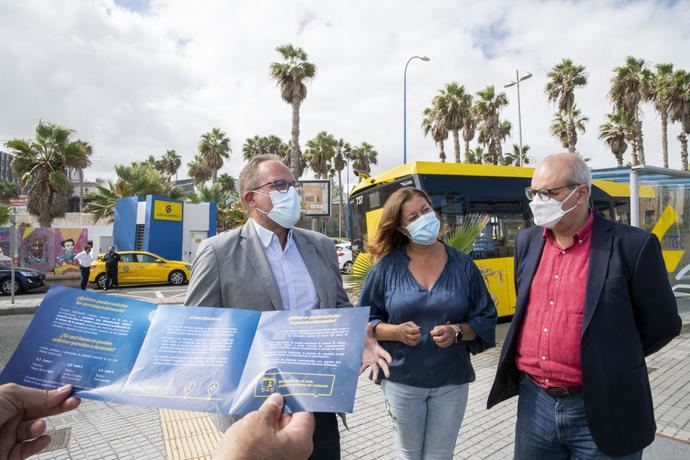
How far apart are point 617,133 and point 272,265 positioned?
1458 inches

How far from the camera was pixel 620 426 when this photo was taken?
1888 millimetres

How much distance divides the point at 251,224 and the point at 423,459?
1.61 metres

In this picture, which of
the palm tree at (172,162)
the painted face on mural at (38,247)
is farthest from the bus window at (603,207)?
the palm tree at (172,162)

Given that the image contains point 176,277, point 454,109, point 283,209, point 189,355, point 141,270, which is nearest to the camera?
point 189,355

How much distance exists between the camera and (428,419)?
242 centimetres

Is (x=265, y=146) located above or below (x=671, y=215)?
above

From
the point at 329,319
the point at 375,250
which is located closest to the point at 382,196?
the point at 375,250

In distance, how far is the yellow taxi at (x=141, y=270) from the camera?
642 inches

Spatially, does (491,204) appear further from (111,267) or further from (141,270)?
(141,270)

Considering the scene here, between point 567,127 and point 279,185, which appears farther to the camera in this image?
point 567,127

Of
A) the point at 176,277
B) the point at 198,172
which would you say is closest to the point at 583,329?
the point at 176,277

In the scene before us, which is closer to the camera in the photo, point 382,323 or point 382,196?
point 382,323

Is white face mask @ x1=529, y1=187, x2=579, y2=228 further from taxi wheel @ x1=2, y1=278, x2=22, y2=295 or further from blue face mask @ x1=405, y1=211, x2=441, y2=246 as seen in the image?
taxi wheel @ x1=2, y1=278, x2=22, y2=295

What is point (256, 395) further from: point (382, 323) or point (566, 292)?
point (566, 292)
